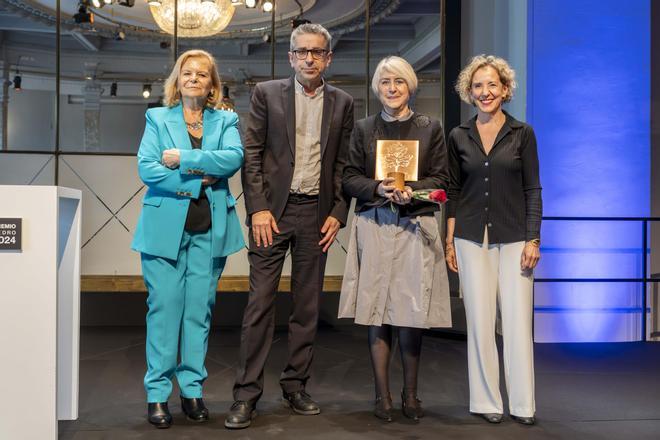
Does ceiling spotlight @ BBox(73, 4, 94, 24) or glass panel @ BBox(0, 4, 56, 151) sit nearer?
glass panel @ BBox(0, 4, 56, 151)

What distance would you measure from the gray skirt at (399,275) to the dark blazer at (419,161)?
6cm

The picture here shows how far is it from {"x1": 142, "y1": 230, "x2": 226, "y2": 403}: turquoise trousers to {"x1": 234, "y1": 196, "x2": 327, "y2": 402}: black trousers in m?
0.18

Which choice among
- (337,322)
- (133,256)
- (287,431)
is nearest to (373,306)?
(287,431)

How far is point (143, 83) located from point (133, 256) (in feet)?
8.14

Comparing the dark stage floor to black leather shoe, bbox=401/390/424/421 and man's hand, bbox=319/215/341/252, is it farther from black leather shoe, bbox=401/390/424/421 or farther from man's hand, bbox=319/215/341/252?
man's hand, bbox=319/215/341/252

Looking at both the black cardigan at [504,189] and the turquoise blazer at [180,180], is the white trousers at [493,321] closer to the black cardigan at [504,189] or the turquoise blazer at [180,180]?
the black cardigan at [504,189]

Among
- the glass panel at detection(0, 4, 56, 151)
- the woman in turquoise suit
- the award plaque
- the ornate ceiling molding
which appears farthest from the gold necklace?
the ornate ceiling molding

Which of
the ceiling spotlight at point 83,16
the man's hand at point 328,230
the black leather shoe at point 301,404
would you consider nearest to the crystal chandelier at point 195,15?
the ceiling spotlight at point 83,16

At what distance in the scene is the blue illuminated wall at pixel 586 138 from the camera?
532 cm

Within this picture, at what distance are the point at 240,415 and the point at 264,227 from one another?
0.79 metres

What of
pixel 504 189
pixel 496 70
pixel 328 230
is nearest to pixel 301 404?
pixel 328 230

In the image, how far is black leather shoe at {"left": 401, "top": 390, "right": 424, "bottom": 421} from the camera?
9.54ft

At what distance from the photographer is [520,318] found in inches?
113

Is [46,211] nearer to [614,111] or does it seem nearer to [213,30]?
[614,111]
